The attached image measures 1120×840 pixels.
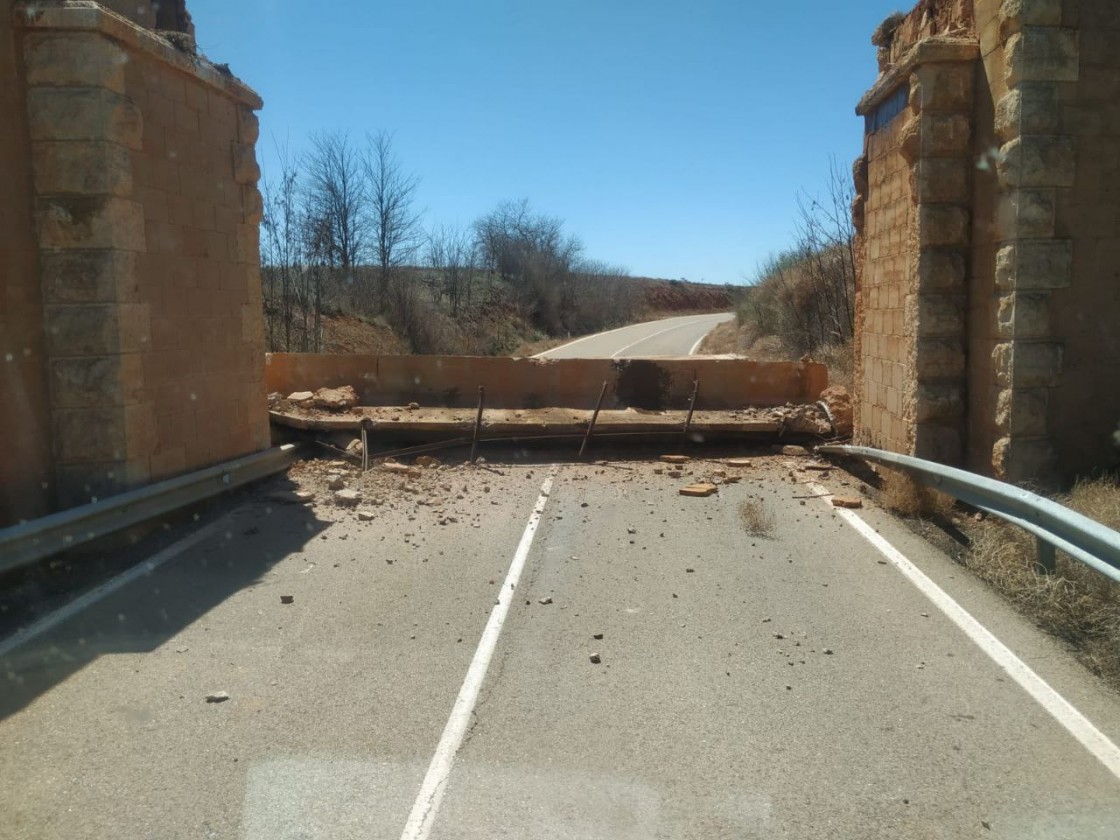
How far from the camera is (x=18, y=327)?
7.64 metres

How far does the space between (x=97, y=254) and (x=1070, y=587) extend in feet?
25.2

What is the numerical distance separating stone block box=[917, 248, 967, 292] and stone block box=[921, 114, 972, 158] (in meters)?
0.93

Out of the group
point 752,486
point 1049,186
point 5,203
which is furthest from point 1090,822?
point 5,203

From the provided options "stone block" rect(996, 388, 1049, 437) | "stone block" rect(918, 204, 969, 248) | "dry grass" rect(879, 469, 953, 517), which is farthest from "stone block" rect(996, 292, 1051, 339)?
"dry grass" rect(879, 469, 953, 517)

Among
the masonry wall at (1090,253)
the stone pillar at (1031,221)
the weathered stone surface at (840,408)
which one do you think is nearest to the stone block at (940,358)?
the stone pillar at (1031,221)

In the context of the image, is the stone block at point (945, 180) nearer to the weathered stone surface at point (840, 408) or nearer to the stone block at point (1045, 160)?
the stone block at point (1045, 160)

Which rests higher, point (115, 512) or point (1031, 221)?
point (1031, 221)

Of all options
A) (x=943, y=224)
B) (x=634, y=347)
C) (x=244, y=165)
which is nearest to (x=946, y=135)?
(x=943, y=224)

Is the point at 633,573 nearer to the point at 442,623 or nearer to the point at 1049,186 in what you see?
the point at 442,623

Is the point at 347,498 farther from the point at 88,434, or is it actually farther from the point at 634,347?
the point at 634,347

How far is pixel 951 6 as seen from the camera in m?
9.50

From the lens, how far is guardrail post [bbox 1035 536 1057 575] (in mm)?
6480

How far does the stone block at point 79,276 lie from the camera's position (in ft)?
25.6

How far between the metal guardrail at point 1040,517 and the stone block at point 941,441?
52cm
